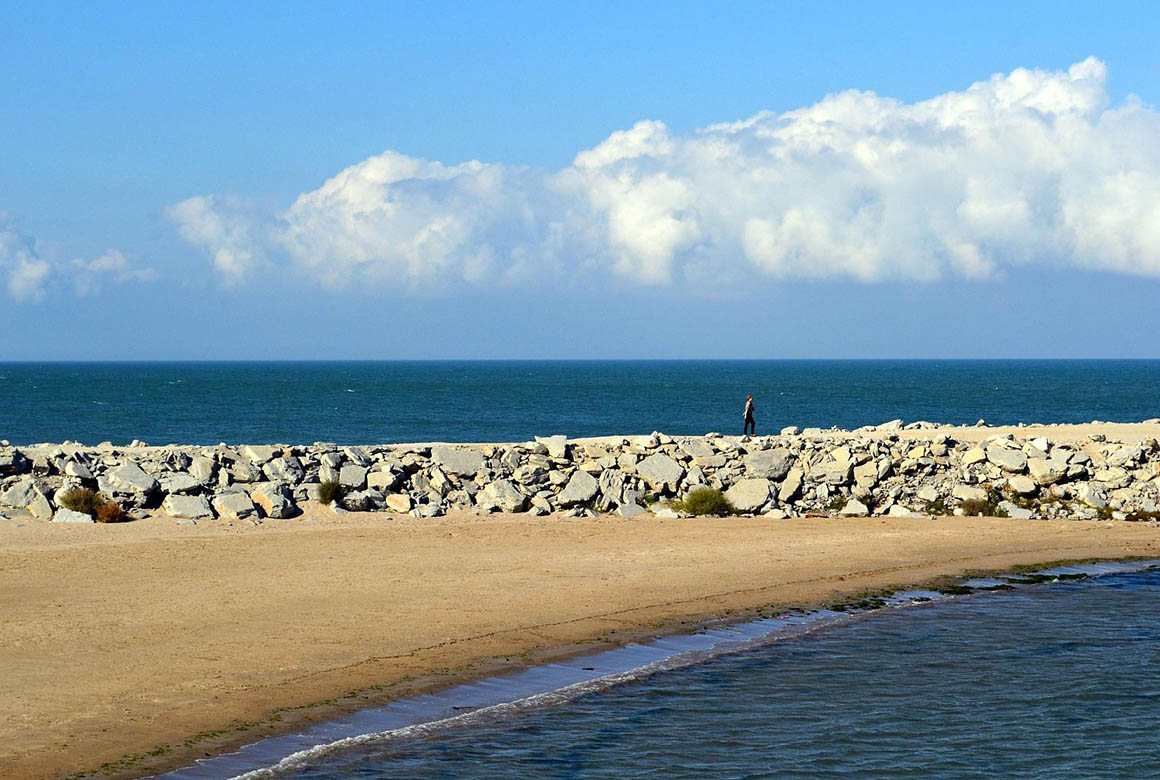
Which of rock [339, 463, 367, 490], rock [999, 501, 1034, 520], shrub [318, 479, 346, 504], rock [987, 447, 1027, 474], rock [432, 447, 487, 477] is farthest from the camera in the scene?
rock [987, 447, 1027, 474]

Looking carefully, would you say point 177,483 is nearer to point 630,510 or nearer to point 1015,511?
point 630,510

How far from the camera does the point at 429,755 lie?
12.1m

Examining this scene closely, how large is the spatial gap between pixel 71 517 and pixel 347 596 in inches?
342

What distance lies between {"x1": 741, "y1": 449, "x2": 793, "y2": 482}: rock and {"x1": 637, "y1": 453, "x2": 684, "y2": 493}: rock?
1.90m

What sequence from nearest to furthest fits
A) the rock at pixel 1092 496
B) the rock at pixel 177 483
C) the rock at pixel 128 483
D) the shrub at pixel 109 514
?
the shrub at pixel 109 514 < the rock at pixel 128 483 < the rock at pixel 177 483 < the rock at pixel 1092 496

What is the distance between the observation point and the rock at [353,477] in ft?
91.1

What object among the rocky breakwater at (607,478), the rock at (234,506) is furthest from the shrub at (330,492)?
the rock at (234,506)

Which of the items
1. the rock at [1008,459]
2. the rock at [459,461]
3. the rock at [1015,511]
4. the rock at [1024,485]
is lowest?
the rock at [1015,511]

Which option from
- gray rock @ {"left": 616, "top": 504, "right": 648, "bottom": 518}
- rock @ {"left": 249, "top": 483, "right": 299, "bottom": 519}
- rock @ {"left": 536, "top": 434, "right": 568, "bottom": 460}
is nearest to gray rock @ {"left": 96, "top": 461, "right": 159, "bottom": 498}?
rock @ {"left": 249, "top": 483, "right": 299, "bottom": 519}

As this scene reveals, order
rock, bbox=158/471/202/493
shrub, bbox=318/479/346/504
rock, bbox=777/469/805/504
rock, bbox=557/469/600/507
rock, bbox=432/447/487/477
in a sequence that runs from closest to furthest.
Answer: rock, bbox=158/471/202/493 < shrub, bbox=318/479/346/504 < rock, bbox=557/469/600/507 < rock, bbox=432/447/487/477 < rock, bbox=777/469/805/504

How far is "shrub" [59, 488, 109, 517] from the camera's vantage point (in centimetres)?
2503

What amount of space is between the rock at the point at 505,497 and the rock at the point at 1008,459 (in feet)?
42.1

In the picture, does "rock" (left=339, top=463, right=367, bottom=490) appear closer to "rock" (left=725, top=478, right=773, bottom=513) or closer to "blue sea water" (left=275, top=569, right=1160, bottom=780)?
"rock" (left=725, top=478, right=773, bottom=513)

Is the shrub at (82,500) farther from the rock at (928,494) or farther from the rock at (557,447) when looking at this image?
the rock at (928,494)
